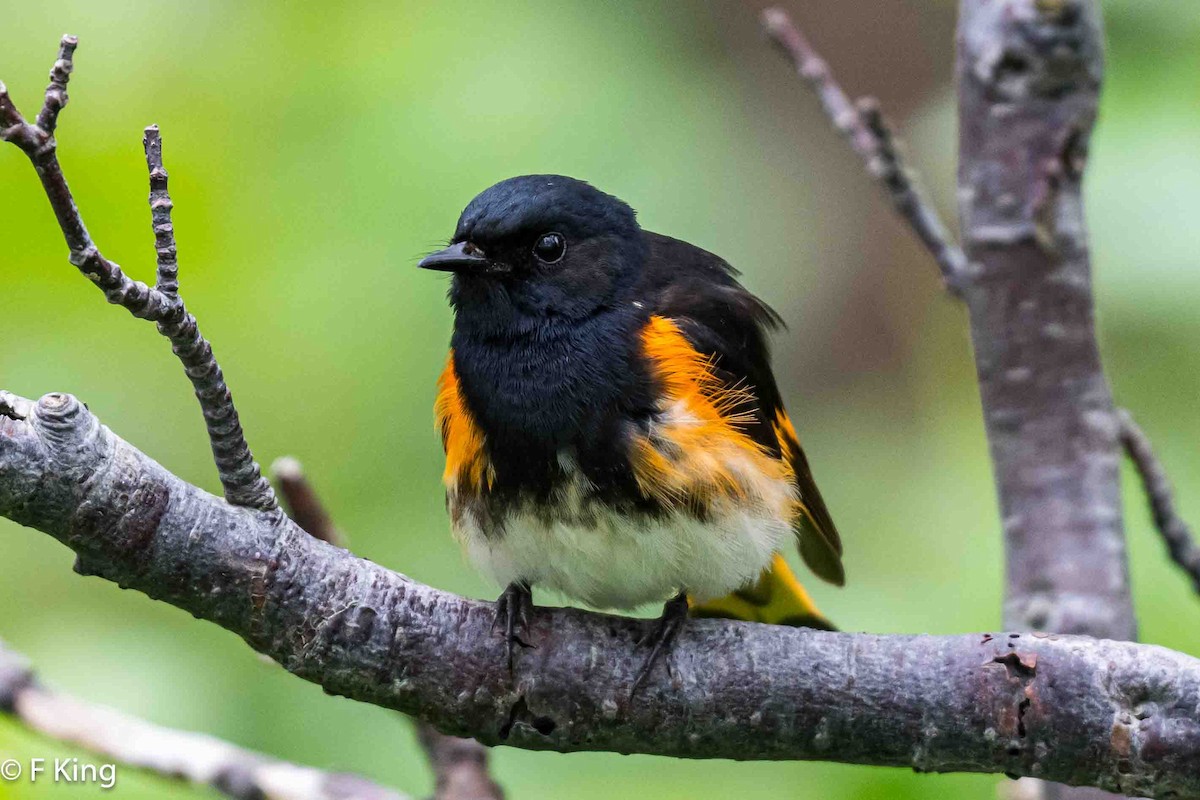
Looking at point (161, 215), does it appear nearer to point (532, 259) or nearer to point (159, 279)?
point (159, 279)

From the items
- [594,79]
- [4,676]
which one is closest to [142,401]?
[4,676]

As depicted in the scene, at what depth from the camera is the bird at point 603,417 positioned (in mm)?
2359

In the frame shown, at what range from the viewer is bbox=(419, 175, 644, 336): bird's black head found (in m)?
2.56

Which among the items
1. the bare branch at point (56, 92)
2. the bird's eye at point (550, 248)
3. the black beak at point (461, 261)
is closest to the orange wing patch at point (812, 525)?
the bird's eye at point (550, 248)

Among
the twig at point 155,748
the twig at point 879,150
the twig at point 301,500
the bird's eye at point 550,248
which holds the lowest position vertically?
the twig at point 155,748

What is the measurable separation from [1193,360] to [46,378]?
7.75 feet

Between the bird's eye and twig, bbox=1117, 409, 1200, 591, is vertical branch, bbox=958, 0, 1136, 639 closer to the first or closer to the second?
twig, bbox=1117, 409, 1200, 591

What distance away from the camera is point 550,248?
2650 millimetres

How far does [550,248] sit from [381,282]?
0.43 m

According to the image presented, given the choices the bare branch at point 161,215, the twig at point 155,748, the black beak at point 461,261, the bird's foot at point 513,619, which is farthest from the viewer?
the black beak at point 461,261

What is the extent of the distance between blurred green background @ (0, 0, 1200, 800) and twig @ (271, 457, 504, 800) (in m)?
0.05

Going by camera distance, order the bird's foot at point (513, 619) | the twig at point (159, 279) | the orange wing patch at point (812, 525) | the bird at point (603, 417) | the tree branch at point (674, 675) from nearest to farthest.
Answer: the twig at point (159, 279), the tree branch at point (674, 675), the bird's foot at point (513, 619), the bird at point (603, 417), the orange wing patch at point (812, 525)

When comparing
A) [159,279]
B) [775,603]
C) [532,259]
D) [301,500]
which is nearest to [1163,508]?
[775,603]

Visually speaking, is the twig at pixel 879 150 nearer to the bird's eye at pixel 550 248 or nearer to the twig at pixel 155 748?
the bird's eye at pixel 550 248
